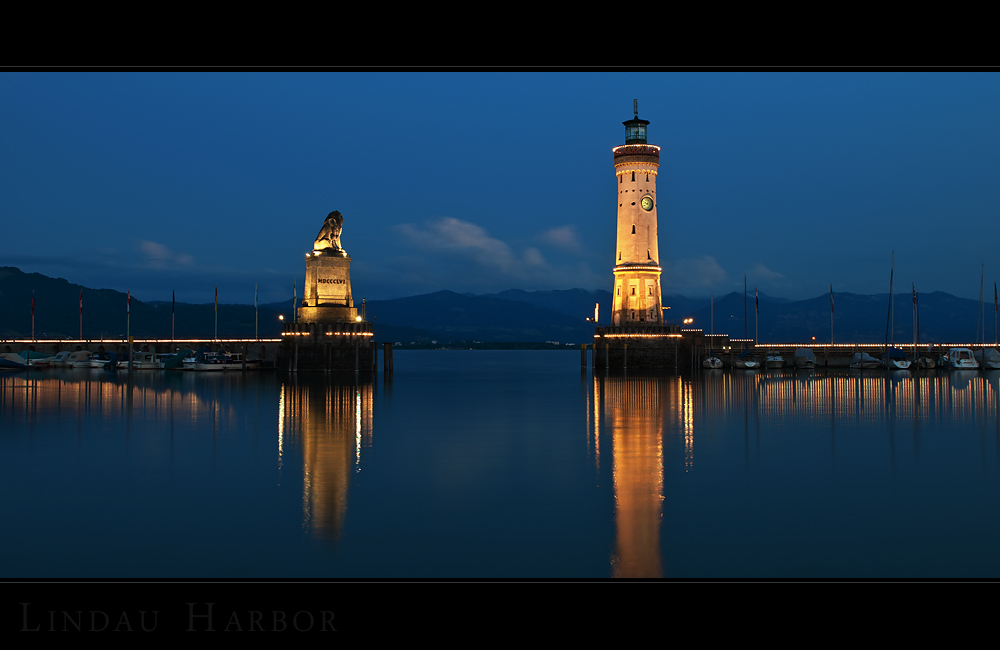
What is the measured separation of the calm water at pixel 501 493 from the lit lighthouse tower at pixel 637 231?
46.6 meters

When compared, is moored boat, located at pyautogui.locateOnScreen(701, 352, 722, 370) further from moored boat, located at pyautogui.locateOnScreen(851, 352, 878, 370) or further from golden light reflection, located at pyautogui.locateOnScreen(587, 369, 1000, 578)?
moored boat, located at pyautogui.locateOnScreen(851, 352, 878, 370)

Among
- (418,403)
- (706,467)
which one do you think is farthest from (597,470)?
(418,403)

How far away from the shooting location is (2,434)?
31.5 m

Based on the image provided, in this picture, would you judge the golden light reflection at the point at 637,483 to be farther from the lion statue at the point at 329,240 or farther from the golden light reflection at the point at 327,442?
the lion statue at the point at 329,240

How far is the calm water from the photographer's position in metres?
14.5

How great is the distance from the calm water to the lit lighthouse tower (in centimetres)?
4663

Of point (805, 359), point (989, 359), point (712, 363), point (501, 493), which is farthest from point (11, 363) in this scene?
point (989, 359)

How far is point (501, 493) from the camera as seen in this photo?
20.4 m

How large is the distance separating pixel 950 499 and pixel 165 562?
18.3m

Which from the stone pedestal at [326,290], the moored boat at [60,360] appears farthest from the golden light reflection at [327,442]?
the moored boat at [60,360]

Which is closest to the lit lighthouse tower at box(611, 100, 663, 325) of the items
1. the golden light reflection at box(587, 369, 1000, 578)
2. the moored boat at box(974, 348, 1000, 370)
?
the golden light reflection at box(587, 369, 1000, 578)
